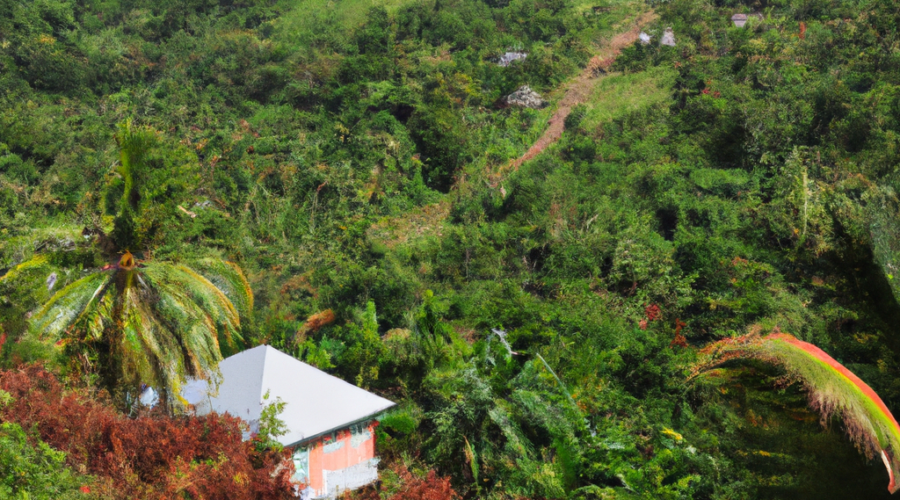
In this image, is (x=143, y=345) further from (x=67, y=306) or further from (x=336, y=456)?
(x=336, y=456)

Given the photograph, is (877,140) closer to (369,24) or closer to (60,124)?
(369,24)

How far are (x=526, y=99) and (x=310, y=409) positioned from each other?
13722 mm

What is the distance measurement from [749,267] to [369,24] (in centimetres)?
1644

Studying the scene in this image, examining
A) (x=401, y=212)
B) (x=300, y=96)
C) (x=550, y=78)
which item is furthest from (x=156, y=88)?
(x=550, y=78)

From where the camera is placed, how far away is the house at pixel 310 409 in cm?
826

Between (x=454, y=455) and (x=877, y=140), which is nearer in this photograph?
(x=454, y=455)

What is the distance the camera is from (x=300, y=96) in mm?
20766

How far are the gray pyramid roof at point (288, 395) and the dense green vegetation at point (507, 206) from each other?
771mm

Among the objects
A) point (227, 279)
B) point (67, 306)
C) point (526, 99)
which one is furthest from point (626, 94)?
point (67, 306)

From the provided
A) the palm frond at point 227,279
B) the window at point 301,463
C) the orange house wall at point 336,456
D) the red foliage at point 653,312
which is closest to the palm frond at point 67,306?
the palm frond at point 227,279

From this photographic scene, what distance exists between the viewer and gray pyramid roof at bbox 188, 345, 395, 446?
27.1ft

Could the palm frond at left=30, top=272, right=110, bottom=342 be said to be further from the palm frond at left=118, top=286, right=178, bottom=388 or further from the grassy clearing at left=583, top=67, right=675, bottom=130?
the grassy clearing at left=583, top=67, right=675, bottom=130

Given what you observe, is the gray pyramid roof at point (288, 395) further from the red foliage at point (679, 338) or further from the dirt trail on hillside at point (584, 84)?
the dirt trail on hillside at point (584, 84)

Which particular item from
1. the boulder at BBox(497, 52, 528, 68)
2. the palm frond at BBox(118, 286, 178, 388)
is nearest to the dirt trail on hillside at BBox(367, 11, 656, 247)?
the boulder at BBox(497, 52, 528, 68)
